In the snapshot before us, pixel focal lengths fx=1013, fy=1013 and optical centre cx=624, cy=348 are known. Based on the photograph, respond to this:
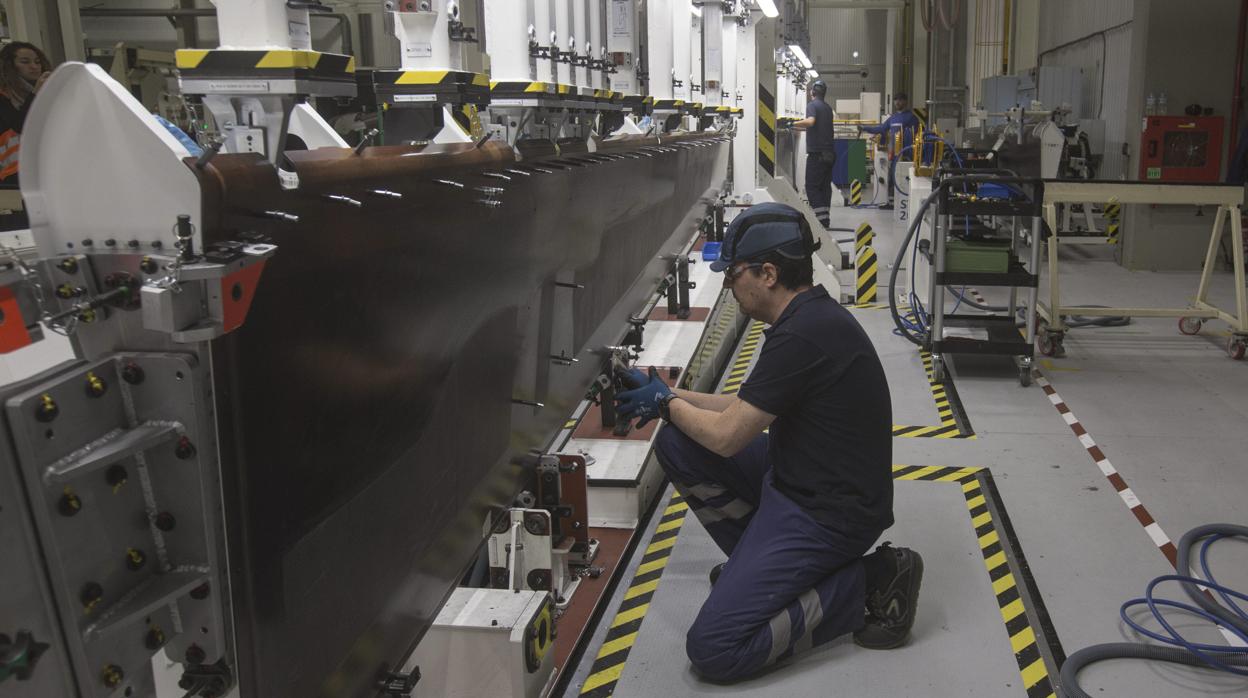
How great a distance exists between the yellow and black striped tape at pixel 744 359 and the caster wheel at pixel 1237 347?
2.91 meters

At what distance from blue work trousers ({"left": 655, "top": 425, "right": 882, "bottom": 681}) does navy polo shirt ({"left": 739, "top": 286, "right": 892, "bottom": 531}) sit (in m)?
0.08

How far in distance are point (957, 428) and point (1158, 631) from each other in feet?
6.55

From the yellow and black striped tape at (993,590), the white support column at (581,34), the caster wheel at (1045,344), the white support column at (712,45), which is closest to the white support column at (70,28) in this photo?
the white support column at (712,45)

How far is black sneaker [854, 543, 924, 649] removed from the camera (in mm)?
3029

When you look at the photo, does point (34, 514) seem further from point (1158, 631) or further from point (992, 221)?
point (992, 221)

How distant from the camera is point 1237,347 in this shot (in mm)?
6227

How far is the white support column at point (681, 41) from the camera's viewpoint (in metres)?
6.49

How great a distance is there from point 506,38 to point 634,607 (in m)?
1.91

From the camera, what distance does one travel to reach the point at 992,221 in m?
12.6

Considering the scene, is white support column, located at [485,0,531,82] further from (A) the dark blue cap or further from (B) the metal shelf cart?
(B) the metal shelf cart

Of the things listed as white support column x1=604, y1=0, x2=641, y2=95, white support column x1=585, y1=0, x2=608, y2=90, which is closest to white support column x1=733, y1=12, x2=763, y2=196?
white support column x1=604, y1=0, x2=641, y2=95

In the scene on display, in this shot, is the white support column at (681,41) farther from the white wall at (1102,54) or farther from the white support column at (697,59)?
the white wall at (1102,54)

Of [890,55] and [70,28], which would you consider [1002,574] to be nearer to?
[70,28]

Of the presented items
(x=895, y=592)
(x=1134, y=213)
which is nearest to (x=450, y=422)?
(x=895, y=592)
